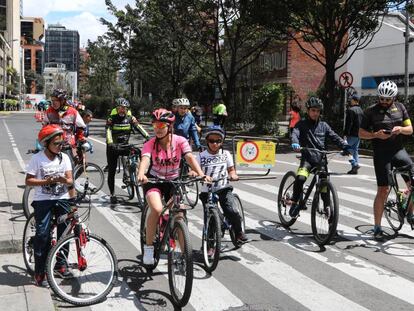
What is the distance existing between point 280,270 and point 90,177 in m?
5.46

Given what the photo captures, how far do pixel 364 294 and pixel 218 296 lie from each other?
4.63 feet

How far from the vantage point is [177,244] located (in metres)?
4.85

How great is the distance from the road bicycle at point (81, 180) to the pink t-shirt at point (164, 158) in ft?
8.90

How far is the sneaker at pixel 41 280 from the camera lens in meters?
5.15

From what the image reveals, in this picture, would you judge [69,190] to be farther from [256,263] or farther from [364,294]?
[364,294]

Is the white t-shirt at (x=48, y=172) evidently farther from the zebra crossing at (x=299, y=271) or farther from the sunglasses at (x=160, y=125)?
the zebra crossing at (x=299, y=271)

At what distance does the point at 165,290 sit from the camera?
5.32 meters

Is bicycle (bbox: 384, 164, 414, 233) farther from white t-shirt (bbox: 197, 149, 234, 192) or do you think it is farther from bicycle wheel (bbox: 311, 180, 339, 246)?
white t-shirt (bbox: 197, 149, 234, 192)

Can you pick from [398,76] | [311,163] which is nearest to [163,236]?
[311,163]

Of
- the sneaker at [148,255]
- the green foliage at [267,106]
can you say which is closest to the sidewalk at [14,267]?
the sneaker at [148,255]

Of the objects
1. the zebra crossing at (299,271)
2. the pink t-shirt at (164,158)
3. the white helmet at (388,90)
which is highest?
the white helmet at (388,90)

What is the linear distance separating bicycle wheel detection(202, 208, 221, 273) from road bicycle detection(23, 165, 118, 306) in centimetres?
116

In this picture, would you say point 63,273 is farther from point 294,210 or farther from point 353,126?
point 353,126

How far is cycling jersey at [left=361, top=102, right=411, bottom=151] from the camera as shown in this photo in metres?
7.06
